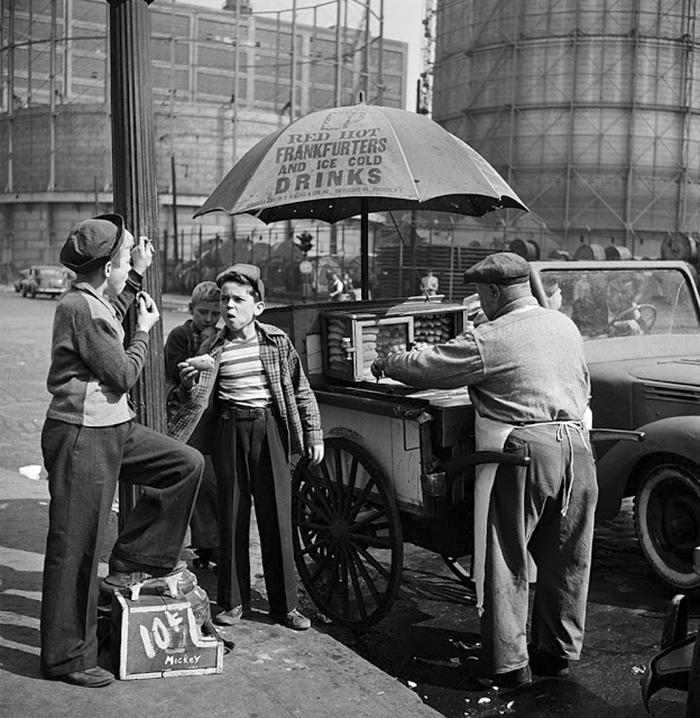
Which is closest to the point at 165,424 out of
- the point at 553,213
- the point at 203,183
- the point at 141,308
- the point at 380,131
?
the point at 141,308

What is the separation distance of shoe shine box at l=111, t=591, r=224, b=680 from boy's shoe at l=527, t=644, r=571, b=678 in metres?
1.57

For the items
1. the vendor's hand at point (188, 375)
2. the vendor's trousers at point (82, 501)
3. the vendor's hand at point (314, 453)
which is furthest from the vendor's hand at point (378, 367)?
the vendor's trousers at point (82, 501)

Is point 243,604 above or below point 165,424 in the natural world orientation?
below

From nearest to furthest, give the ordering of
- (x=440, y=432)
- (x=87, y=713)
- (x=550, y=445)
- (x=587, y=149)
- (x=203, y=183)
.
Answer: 1. (x=87, y=713)
2. (x=550, y=445)
3. (x=440, y=432)
4. (x=587, y=149)
5. (x=203, y=183)

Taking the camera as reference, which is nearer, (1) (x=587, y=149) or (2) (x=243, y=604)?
(2) (x=243, y=604)

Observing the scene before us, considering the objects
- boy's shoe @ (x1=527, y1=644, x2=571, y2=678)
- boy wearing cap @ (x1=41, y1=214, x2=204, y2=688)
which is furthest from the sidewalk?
boy's shoe @ (x1=527, y1=644, x2=571, y2=678)

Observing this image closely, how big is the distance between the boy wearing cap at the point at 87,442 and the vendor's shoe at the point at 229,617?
972 mm

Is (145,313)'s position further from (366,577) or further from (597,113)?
(597,113)

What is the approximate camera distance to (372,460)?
5375mm

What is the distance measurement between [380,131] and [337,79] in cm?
4024

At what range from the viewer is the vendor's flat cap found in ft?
15.5

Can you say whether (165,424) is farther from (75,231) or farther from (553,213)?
(553,213)

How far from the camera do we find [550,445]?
15.1 feet

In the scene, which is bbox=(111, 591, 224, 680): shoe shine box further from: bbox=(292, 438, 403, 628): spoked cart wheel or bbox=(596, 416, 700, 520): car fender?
bbox=(596, 416, 700, 520): car fender
